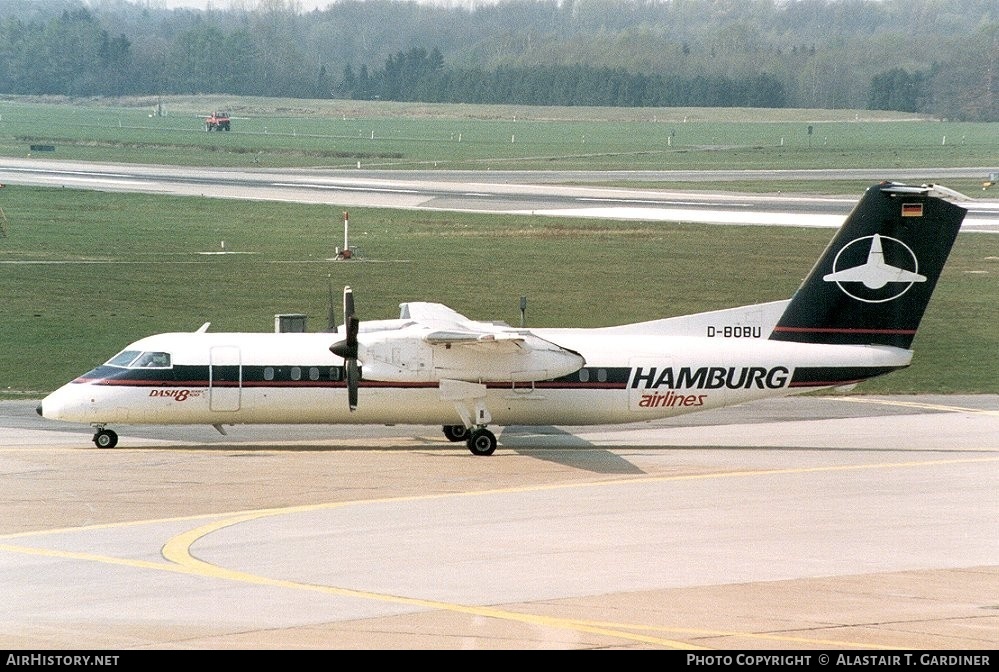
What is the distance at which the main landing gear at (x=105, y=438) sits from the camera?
3158 centimetres

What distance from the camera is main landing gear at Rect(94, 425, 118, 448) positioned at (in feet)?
104

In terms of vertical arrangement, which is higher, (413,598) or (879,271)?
(879,271)

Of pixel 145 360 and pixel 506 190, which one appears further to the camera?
pixel 506 190

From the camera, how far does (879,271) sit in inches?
1270

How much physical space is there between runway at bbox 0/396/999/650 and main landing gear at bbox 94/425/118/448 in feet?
1.60

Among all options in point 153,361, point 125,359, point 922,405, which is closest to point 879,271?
point 922,405

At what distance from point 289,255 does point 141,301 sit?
1334 centimetres

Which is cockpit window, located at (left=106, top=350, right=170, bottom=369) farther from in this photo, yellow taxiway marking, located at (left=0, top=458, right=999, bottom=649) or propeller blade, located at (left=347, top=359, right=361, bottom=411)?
yellow taxiway marking, located at (left=0, top=458, right=999, bottom=649)

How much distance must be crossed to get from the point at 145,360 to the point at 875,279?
16869mm

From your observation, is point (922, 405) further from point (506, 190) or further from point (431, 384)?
point (506, 190)

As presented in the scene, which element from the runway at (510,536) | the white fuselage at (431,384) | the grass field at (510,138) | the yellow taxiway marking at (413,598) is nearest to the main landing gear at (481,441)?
the runway at (510,536)

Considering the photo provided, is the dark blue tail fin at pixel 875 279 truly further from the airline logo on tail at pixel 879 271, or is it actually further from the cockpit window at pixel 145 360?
the cockpit window at pixel 145 360

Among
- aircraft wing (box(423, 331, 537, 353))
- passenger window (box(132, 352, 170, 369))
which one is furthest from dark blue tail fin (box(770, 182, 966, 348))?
passenger window (box(132, 352, 170, 369))

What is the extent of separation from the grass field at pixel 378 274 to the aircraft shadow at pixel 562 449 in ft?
40.2
